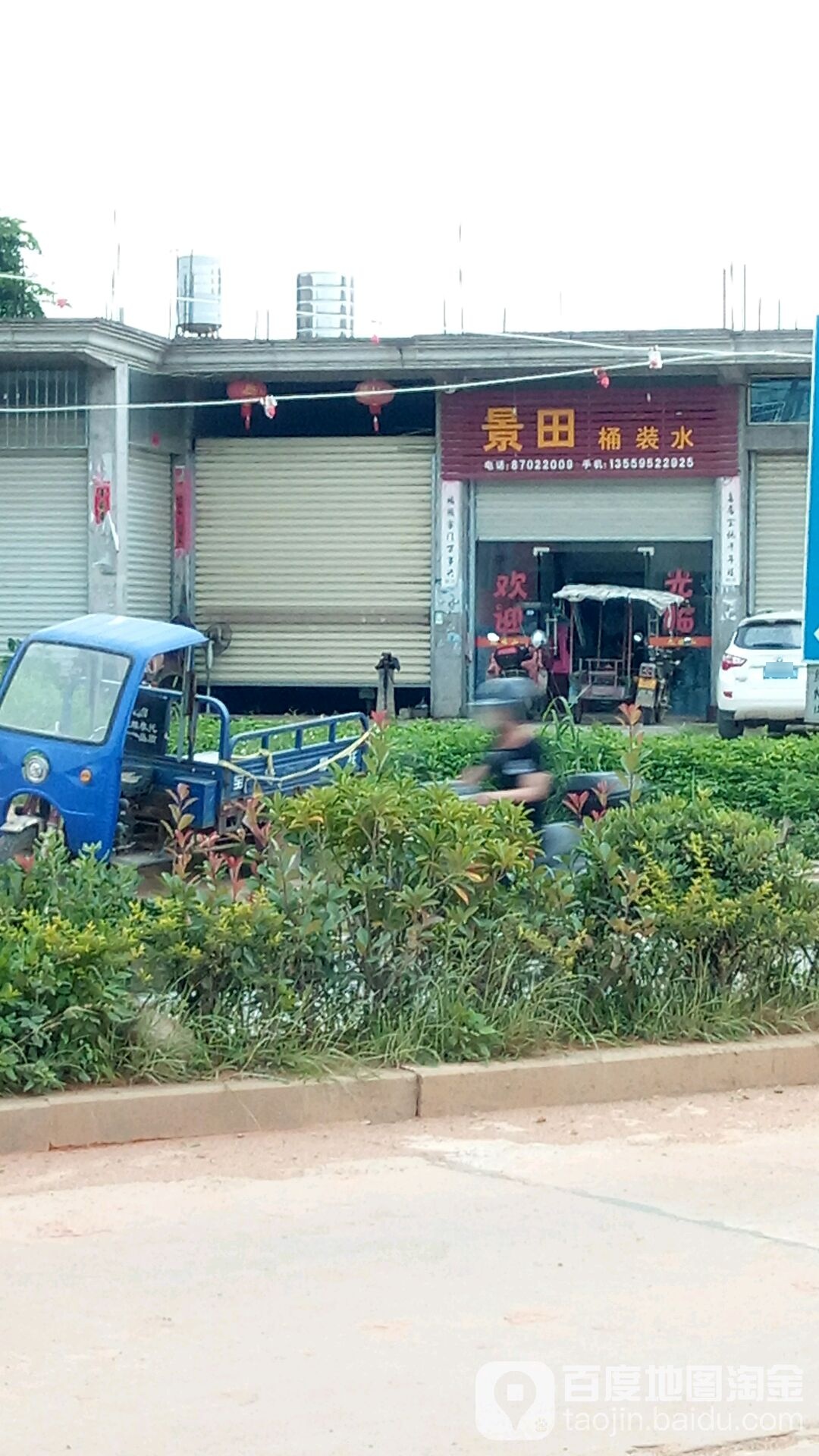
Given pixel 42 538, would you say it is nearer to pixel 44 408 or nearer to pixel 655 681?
pixel 44 408

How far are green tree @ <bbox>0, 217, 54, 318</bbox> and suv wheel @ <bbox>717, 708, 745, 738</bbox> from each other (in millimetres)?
14256

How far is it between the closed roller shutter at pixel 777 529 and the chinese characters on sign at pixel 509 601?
3.33m

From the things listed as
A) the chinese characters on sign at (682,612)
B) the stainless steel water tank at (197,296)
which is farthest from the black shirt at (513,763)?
the stainless steel water tank at (197,296)

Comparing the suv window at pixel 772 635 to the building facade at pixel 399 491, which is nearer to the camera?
the suv window at pixel 772 635

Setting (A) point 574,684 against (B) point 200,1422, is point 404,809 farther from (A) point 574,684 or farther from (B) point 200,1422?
(A) point 574,684

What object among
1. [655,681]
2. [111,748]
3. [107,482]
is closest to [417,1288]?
[111,748]

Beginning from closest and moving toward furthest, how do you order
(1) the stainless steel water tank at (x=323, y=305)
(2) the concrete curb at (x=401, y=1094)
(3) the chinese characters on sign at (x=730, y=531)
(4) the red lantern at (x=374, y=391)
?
(2) the concrete curb at (x=401, y=1094) → (3) the chinese characters on sign at (x=730, y=531) → (4) the red lantern at (x=374, y=391) → (1) the stainless steel water tank at (x=323, y=305)

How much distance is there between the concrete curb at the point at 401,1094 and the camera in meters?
6.13

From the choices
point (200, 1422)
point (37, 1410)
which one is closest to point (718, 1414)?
point (200, 1422)

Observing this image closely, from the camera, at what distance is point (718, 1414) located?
13.9 feet

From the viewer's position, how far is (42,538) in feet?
83.6

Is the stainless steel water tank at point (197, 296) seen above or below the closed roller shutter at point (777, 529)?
above

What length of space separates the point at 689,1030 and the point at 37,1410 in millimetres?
3733

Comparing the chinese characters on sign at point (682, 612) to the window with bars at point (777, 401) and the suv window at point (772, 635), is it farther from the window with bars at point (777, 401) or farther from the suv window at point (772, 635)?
the suv window at point (772, 635)
